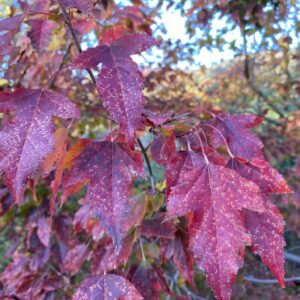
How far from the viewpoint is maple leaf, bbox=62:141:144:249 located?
0.78 m

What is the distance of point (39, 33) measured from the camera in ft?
4.42

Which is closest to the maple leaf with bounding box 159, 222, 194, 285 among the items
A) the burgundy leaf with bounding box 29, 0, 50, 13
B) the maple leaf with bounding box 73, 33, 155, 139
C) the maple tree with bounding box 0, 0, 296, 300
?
the maple tree with bounding box 0, 0, 296, 300

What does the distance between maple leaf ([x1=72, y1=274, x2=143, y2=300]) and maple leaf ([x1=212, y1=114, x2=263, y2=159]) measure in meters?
0.44

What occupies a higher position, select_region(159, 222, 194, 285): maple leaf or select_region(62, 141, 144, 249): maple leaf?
select_region(62, 141, 144, 249): maple leaf

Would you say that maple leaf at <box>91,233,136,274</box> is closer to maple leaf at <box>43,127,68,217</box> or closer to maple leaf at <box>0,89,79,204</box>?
maple leaf at <box>43,127,68,217</box>

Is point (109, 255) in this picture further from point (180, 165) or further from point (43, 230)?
point (43, 230)

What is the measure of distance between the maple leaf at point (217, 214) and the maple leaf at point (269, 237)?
53 mm

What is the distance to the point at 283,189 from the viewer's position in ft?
2.85

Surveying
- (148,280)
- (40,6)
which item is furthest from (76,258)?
(40,6)

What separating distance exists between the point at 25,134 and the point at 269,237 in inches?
21.2

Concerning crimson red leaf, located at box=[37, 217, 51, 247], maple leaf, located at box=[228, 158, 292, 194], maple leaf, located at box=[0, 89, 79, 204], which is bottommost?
crimson red leaf, located at box=[37, 217, 51, 247]

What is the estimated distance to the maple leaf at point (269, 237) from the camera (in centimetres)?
80

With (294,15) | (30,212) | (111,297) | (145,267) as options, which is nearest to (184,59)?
(294,15)

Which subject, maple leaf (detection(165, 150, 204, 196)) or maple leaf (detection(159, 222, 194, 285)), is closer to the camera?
maple leaf (detection(165, 150, 204, 196))
